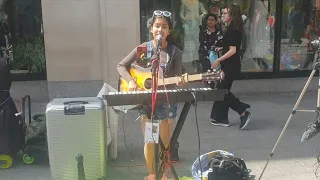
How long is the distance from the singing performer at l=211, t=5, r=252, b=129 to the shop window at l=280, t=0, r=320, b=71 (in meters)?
2.76

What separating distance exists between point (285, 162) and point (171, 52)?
6.45 ft

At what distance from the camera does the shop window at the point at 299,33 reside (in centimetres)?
834

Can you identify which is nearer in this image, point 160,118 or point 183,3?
point 160,118

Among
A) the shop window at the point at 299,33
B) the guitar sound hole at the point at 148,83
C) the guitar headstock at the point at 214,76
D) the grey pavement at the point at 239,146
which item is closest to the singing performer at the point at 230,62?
the grey pavement at the point at 239,146

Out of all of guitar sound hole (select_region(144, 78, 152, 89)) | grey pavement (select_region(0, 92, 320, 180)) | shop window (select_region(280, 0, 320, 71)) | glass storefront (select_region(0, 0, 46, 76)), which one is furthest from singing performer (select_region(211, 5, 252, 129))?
glass storefront (select_region(0, 0, 46, 76))

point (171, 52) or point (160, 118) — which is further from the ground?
point (171, 52)

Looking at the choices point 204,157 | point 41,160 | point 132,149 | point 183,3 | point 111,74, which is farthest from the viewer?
point 183,3

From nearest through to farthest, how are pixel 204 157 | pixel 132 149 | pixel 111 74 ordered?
pixel 204 157, pixel 132 149, pixel 111 74

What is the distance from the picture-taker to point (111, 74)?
23.6 feet

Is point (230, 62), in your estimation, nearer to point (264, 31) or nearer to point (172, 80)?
point (172, 80)

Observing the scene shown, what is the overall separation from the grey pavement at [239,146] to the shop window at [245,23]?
52.2 inches

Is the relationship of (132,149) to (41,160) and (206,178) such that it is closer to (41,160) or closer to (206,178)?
(41,160)

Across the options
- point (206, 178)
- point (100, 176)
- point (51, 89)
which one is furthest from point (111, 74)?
point (206, 178)

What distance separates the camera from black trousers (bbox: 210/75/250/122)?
5859 mm
